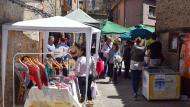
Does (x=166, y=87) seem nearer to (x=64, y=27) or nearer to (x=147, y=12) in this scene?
(x=64, y=27)

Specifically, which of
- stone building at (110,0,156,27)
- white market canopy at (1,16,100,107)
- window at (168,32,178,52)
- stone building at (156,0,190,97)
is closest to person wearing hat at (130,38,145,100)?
stone building at (156,0,190,97)

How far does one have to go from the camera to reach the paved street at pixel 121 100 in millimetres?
12422

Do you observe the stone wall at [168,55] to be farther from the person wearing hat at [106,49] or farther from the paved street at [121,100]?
the person wearing hat at [106,49]

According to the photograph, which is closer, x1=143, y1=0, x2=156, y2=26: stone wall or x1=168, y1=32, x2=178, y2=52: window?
x1=168, y1=32, x2=178, y2=52: window

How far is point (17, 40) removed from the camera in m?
9.95

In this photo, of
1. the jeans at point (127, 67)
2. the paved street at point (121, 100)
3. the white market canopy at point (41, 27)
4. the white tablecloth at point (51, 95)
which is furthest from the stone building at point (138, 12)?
the white tablecloth at point (51, 95)

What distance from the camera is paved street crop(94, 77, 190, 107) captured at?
1242 cm

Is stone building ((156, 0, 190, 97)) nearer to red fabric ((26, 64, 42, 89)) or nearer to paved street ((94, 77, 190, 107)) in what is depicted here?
paved street ((94, 77, 190, 107))

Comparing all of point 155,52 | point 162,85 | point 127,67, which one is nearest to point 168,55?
point 155,52

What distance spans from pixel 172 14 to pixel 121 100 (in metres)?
5.01

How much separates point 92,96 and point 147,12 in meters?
24.0

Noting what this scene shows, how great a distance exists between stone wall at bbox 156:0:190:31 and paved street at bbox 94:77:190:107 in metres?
2.93

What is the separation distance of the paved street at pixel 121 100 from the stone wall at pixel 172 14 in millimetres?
2926

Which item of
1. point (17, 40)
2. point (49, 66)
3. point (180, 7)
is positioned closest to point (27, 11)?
point (17, 40)
